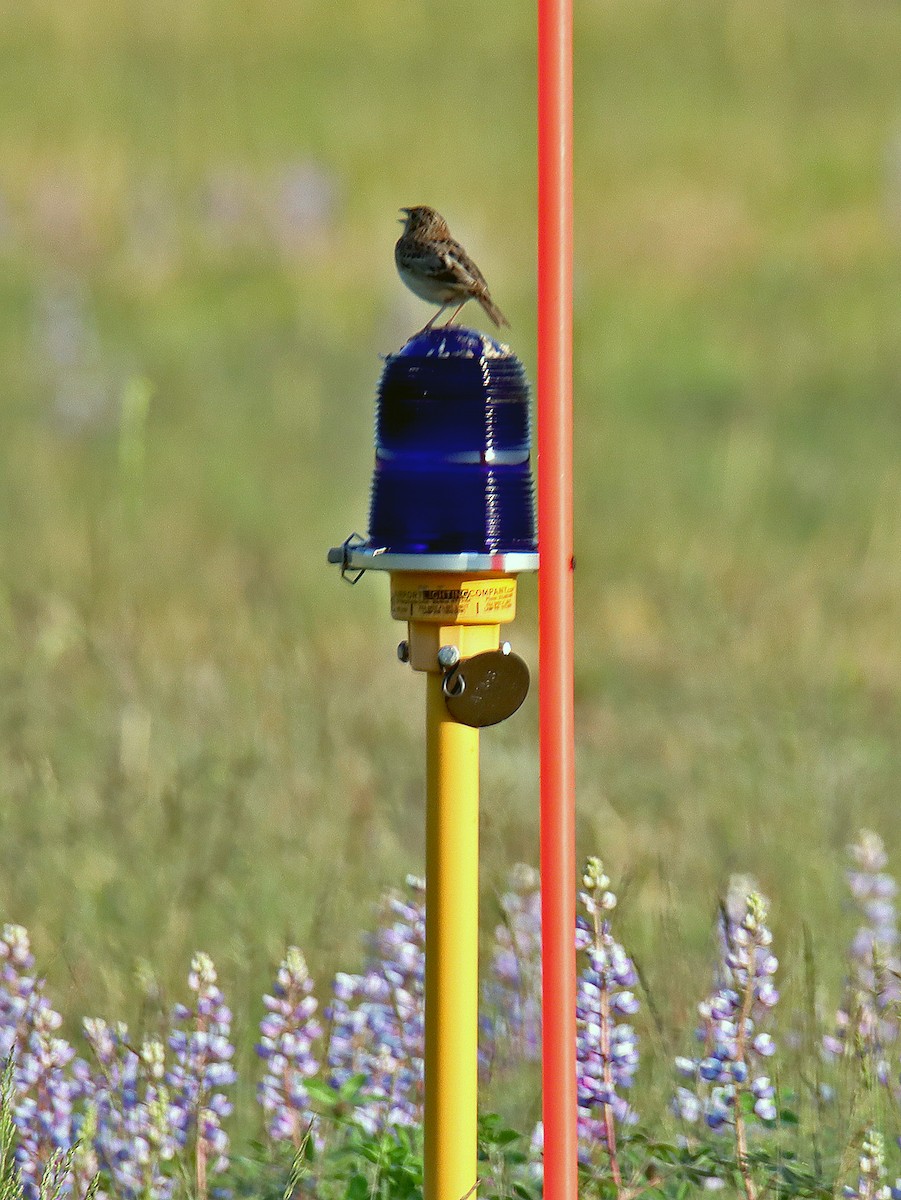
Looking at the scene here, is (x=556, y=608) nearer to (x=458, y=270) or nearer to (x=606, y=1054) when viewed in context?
(x=606, y=1054)

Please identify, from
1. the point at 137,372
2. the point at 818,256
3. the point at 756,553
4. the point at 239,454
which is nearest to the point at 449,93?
the point at 818,256

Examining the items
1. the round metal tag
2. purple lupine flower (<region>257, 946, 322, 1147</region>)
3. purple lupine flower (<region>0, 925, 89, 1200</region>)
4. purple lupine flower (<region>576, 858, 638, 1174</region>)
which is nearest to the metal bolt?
the round metal tag

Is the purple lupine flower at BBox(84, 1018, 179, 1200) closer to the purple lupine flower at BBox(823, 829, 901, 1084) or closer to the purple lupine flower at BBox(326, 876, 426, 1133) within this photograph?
the purple lupine flower at BBox(326, 876, 426, 1133)

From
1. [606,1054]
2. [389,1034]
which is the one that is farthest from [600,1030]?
[389,1034]

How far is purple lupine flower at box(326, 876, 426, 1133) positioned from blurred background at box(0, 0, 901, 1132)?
0.56 ft

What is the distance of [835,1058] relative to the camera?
2.97 metres

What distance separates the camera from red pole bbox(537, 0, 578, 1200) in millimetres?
2035

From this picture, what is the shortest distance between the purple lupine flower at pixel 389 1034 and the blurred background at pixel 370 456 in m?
0.17

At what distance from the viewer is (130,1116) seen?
8.56 feet

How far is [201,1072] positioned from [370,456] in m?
5.55

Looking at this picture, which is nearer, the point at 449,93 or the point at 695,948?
the point at 695,948

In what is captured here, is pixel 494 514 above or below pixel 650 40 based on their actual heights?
below

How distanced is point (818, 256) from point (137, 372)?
452cm

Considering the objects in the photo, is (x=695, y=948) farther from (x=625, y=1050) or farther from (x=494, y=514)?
(x=494, y=514)
